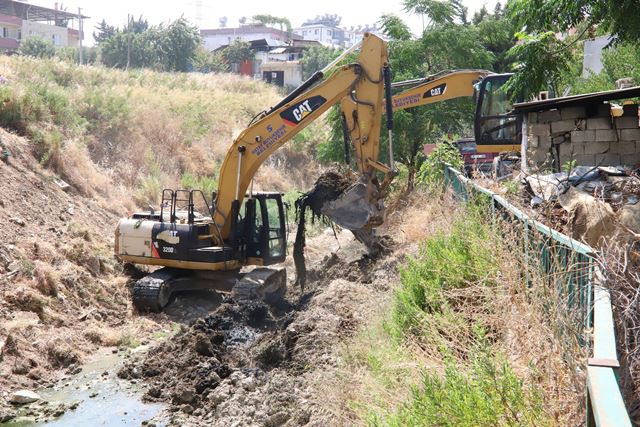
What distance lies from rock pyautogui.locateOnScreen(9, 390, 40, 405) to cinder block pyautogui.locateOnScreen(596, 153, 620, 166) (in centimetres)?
770

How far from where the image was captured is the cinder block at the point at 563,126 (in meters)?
10.0

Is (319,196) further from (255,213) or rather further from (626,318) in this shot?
(626,318)

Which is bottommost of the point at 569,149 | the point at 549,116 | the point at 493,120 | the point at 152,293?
the point at 152,293

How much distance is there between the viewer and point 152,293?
41.1ft

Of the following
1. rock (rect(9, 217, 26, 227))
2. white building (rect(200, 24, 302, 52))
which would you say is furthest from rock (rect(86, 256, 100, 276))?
white building (rect(200, 24, 302, 52))

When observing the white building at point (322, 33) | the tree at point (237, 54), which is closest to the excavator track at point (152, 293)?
the tree at point (237, 54)

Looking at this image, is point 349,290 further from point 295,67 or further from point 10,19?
point 10,19

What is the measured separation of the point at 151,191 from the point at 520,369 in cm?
1911

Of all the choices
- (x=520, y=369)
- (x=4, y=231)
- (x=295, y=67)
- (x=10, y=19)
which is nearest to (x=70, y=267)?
(x=4, y=231)

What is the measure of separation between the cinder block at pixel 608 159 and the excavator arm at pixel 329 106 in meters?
3.86

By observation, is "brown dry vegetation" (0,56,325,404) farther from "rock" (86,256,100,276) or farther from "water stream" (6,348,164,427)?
"water stream" (6,348,164,427)

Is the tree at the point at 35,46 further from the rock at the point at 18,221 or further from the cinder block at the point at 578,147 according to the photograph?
the cinder block at the point at 578,147

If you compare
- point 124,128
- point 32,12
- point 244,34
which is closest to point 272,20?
point 244,34

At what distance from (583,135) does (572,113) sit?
0.34 m
